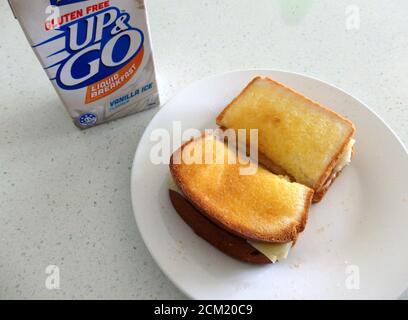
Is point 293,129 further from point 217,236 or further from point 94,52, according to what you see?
point 94,52

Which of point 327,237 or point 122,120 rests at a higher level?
point 122,120

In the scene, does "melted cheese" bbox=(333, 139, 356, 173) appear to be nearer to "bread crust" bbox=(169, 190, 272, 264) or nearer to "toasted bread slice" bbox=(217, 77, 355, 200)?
"toasted bread slice" bbox=(217, 77, 355, 200)

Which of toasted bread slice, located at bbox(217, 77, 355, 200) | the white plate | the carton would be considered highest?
the carton

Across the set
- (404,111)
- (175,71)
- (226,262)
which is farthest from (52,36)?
(404,111)

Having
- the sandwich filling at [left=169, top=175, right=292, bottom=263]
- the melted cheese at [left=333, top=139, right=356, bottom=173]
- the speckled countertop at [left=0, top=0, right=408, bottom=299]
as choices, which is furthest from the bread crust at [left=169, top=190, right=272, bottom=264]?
the melted cheese at [left=333, top=139, right=356, bottom=173]

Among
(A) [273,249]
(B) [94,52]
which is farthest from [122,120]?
(A) [273,249]

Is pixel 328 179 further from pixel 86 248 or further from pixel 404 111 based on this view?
pixel 86 248
